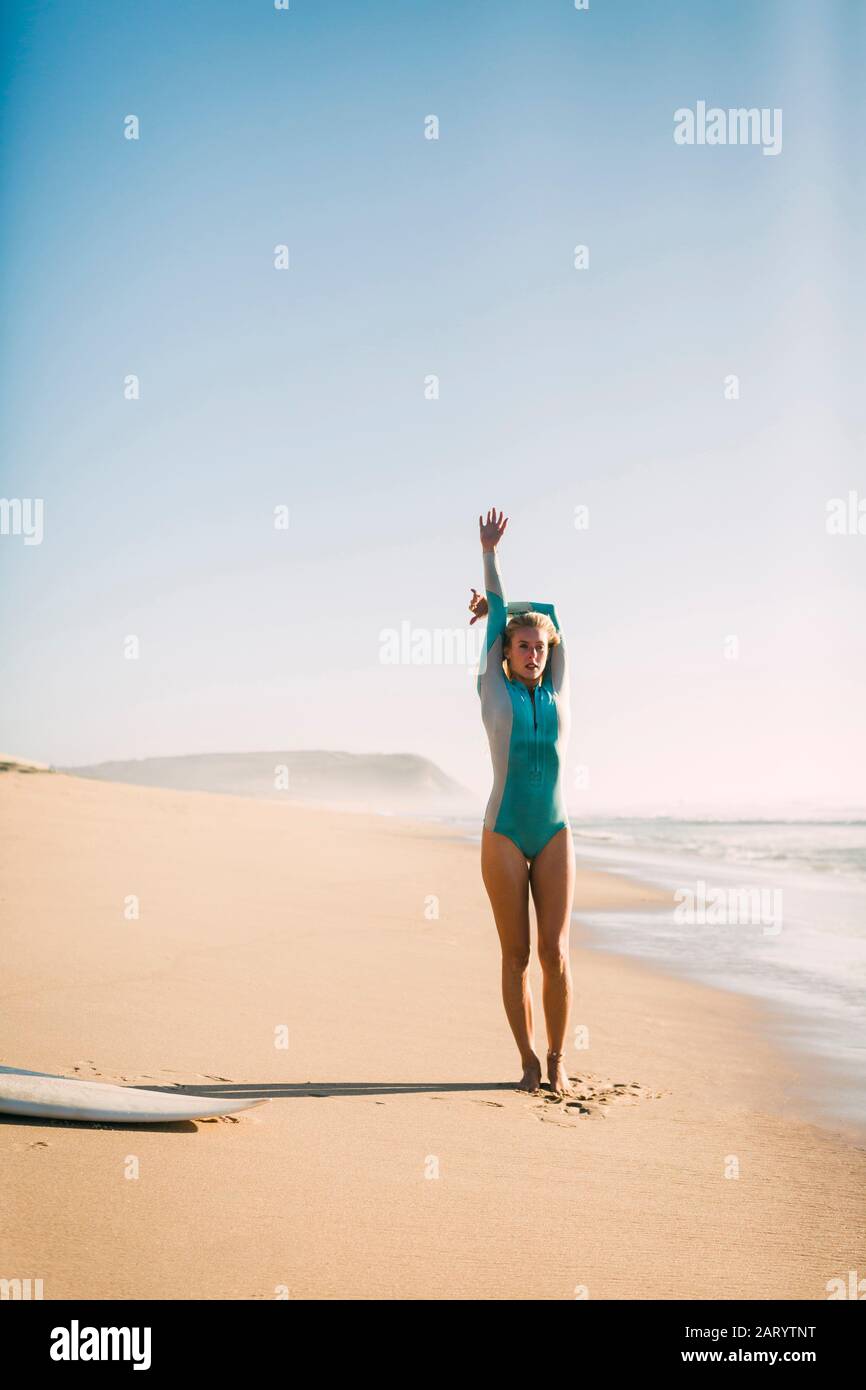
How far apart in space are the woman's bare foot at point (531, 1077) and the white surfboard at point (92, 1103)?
1371 millimetres

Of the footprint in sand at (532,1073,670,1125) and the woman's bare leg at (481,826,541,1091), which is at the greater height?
the woman's bare leg at (481,826,541,1091)

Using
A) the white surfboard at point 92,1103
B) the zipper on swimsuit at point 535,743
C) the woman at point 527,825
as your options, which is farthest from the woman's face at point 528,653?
the white surfboard at point 92,1103

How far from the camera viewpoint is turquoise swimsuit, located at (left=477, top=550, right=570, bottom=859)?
459cm

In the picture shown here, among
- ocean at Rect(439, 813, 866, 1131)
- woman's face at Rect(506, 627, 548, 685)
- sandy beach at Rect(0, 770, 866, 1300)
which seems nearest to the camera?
sandy beach at Rect(0, 770, 866, 1300)

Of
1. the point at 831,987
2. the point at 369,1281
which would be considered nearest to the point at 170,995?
the point at 369,1281

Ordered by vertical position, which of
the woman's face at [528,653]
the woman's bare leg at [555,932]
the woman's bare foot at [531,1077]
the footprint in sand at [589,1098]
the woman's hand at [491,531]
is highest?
the woman's hand at [491,531]

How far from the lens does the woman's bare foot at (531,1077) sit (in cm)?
438

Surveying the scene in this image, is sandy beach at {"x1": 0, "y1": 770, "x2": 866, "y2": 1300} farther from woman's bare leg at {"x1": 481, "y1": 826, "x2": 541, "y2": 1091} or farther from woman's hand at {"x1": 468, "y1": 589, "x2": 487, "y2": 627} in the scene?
woman's hand at {"x1": 468, "y1": 589, "x2": 487, "y2": 627}

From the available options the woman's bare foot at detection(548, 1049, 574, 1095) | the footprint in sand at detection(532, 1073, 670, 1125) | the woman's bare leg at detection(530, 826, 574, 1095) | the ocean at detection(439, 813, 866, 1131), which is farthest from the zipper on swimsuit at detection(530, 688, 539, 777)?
the ocean at detection(439, 813, 866, 1131)

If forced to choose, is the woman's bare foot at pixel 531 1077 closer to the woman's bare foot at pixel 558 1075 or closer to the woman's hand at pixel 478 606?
the woman's bare foot at pixel 558 1075

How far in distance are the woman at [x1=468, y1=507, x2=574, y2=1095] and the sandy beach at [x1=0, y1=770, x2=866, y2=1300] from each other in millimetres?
379

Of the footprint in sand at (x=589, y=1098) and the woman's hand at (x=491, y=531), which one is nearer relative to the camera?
the footprint in sand at (x=589, y=1098)
